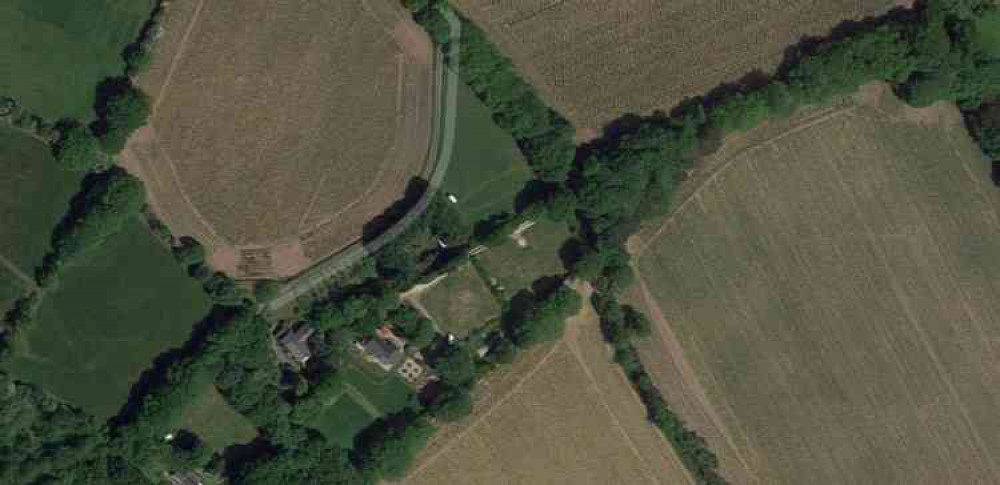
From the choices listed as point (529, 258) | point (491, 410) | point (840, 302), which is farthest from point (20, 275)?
point (840, 302)

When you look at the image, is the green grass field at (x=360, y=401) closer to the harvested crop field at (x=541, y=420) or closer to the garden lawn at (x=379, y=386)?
the garden lawn at (x=379, y=386)

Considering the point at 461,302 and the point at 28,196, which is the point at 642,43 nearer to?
the point at 461,302

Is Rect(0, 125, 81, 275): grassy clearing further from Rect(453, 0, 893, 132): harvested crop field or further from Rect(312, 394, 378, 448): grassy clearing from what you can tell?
Rect(453, 0, 893, 132): harvested crop field

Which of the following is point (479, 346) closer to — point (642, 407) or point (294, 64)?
point (642, 407)

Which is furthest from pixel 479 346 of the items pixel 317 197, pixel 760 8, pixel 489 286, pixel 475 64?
pixel 760 8

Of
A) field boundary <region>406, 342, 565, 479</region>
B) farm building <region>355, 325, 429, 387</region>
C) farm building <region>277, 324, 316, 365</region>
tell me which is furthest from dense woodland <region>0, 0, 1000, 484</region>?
field boundary <region>406, 342, 565, 479</region>
